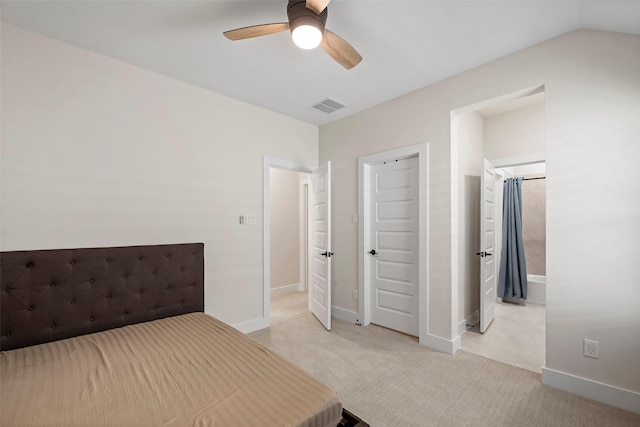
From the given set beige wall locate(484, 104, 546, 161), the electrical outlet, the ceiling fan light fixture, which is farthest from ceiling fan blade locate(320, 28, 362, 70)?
beige wall locate(484, 104, 546, 161)

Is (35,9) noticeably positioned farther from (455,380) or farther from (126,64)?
(455,380)

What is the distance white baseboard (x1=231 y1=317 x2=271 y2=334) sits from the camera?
3116 millimetres

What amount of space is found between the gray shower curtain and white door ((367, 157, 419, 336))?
222 centimetres

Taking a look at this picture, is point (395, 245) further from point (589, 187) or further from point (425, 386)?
point (589, 187)

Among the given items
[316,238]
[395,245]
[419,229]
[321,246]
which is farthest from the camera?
[316,238]

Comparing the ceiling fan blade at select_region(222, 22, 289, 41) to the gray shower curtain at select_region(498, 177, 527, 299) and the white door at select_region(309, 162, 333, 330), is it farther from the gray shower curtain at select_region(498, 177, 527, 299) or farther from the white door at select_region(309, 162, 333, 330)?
the gray shower curtain at select_region(498, 177, 527, 299)

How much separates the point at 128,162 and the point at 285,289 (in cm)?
337

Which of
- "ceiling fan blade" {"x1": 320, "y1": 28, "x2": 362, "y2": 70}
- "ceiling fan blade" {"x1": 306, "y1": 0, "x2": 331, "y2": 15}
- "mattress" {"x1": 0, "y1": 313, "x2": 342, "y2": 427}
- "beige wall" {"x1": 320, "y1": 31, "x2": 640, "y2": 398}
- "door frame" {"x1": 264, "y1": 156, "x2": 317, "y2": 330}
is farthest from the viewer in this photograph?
"door frame" {"x1": 264, "y1": 156, "x2": 317, "y2": 330}

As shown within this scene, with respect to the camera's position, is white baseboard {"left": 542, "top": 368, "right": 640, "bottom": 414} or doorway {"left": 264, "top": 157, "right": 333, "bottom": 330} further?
doorway {"left": 264, "top": 157, "right": 333, "bottom": 330}

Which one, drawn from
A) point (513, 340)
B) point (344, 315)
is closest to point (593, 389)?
point (513, 340)

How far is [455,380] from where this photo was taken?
7.27ft

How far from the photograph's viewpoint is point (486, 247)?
326 centimetres

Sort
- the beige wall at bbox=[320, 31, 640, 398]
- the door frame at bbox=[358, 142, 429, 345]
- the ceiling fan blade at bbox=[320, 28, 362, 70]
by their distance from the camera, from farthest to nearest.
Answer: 1. the door frame at bbox=[358, 142, 429, 345]
2. the beige wall at bbox=[320, 31, 640, 398]
3. the ceiling fan blade at bbox=[320, 28, 362, 70]

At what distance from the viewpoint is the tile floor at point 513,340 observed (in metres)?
2.56
